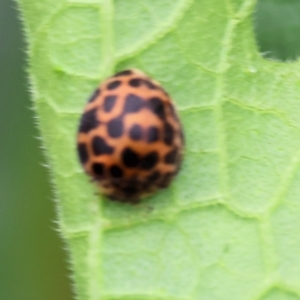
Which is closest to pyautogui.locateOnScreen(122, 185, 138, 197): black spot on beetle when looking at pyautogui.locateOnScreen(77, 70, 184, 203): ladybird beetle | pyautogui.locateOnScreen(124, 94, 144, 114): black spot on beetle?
pyautogui.locateOnScreen(77, 70, 184, 203): ladybird beetle

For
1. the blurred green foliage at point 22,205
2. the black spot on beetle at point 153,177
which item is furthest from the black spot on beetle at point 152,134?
the blurred green foliage at point 22,205

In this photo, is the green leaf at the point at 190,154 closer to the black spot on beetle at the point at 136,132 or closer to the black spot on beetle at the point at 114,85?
the black spot on beetle at the point at 114,85

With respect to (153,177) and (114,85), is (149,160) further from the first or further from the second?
(114,85)

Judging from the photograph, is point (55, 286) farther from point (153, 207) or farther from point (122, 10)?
point (122, 10)

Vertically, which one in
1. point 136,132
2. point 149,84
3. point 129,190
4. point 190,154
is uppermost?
point 149,84

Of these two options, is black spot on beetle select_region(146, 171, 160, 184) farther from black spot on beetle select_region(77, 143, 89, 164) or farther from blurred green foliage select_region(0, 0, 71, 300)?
blurred green foliage select_region(0, 0, 71, 300)

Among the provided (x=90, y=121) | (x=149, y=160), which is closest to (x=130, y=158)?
(x=149, y=160)

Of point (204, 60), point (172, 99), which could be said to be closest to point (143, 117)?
point (172, 99)
